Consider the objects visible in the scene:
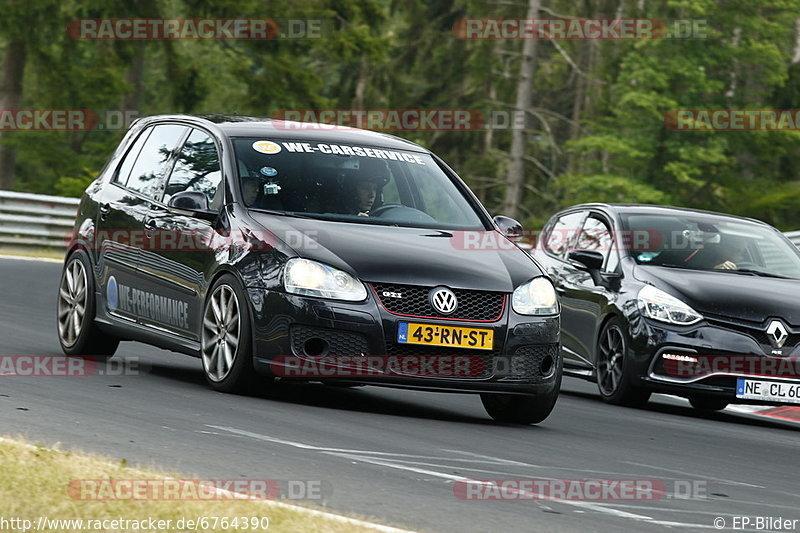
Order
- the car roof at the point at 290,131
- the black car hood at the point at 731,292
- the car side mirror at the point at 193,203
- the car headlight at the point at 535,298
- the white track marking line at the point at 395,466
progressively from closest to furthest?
the white track marking line at the point at 395,466
the car headlight at the point at 535,298
the car side mirror at the point at 193,203
the car roof at the point at 290,131
the black car hood at the point at 731,292

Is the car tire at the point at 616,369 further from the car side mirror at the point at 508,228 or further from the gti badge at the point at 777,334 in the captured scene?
the car side mirror at the point at 508,228

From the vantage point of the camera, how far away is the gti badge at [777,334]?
1195 cm

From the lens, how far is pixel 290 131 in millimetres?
10781

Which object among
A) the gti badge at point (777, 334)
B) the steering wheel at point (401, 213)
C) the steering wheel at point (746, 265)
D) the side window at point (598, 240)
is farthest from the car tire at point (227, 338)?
the steering wheel at point (746, 265)

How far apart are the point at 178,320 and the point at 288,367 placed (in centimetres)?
135

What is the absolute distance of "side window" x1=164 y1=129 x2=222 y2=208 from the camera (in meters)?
10.4

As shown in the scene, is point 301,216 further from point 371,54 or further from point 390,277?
point 371,54

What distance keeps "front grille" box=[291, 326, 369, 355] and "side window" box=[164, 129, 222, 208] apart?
4.73 feet

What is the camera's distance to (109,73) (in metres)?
40.2

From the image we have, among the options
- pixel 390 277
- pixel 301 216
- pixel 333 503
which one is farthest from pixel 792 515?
pixel 301 216

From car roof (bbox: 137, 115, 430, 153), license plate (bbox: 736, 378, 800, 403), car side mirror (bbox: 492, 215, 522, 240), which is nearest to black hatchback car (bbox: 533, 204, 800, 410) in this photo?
license plate (bbox: 736, 378, 800, 403)

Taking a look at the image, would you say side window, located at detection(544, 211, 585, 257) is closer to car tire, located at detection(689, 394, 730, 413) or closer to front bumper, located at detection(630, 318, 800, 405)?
car tire, located at detection(689, 394, 730, 413)

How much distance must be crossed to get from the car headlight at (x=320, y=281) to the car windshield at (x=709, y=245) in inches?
177

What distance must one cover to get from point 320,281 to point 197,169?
6.39ft
